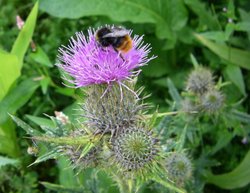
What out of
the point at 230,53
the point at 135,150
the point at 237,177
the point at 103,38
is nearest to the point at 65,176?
the point at 135,150

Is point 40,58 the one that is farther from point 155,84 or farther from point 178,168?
point 178,168

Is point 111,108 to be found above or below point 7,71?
above

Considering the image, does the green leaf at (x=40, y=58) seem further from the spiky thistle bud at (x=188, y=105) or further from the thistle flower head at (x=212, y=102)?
the thistle flower head at (x=212, y=102)

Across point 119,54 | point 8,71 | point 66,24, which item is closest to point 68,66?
point 119,54

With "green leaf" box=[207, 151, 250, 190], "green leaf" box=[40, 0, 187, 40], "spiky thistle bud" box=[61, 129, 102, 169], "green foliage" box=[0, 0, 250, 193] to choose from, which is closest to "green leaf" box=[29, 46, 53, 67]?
"green foliage" box=[0, 0, 250, 193]

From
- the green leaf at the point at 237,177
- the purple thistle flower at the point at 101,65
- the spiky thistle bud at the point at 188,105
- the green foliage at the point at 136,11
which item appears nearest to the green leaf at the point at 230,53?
the green foliage at the point at 136,11

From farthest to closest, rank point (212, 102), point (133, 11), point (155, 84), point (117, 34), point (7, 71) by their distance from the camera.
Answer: point (155, 84)
point (133, 11)
point (7, 71)
point (212, 102)
point (117, 34)
